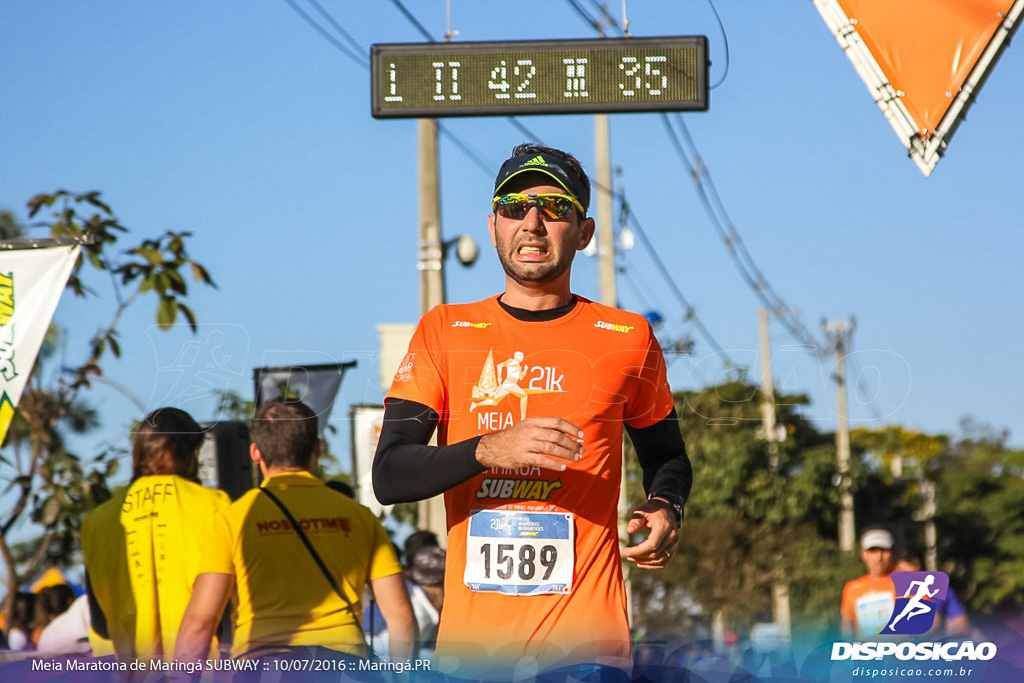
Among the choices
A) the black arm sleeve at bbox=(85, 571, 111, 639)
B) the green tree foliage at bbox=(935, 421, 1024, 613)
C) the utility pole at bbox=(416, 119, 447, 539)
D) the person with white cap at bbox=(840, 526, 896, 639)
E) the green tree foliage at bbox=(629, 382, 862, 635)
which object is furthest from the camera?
the green tree foliage at bbox=(935, 421, 1024, 613)

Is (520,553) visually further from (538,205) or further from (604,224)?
(604,224)

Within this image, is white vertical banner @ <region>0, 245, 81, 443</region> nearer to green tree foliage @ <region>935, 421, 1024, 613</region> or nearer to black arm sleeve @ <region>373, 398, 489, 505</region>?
black arm sleeve @ <region>373, 398, 489, 505</region>

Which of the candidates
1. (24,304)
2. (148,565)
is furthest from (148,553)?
(24,304)

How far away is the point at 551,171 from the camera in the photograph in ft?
12.2

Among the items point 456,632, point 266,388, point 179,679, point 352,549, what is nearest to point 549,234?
point 456,632

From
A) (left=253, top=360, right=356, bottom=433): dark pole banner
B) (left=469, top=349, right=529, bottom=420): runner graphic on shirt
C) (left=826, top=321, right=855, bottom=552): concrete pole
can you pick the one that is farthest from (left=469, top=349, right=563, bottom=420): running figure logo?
(left=826, top=321, right=855, bottom=552): concrete pole

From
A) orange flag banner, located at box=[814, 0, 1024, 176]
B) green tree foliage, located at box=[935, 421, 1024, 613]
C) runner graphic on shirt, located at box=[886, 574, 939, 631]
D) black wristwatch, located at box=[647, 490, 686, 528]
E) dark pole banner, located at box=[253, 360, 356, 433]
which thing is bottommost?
green tree foliage, located at box=[935, 421, 1024, 613]

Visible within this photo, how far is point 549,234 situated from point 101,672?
6.35 ft

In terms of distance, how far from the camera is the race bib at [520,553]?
3.40m

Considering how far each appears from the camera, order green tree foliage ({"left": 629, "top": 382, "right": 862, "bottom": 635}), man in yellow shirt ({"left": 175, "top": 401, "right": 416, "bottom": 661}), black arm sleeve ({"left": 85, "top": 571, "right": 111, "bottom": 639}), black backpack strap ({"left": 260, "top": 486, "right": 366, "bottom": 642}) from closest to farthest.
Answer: man in yellow shirt ({"left": 175, "top": 401, "right": 416, "bottom": 661}) < black backpack strap ({"left": 260, "top": 486, "right": 366, "bottom": 642}) < black arm sleeve ({"left": 85, "top": 571, "right": 111, "bottom": 639}) < green tree foliage ({"left": 629, "top": 382, "right": 862, "bottom": 635})

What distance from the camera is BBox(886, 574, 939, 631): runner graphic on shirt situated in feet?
18.8

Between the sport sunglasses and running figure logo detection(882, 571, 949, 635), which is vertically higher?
the sport sunglasses

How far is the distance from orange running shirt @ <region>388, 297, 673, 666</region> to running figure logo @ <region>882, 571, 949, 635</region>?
6.82ft

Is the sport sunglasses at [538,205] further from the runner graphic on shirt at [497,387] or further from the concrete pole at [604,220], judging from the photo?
the concrete pole at [604,220]
